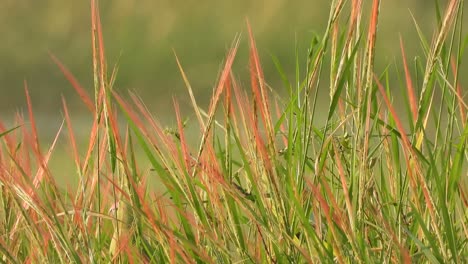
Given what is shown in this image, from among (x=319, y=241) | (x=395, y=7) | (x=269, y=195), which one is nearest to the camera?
(x=319, y=241)

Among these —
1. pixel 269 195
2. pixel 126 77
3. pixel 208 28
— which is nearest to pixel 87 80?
pixel 126 77

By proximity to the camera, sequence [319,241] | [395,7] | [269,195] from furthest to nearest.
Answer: [395,7], [269,195], [319,241]

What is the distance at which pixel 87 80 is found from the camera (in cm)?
652

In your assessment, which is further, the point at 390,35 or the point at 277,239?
the point at 390,35

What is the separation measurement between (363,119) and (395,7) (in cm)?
540

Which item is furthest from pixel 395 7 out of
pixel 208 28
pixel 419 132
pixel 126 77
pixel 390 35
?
pixel 419 132

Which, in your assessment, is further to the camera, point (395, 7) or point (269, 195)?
point (395, 7)

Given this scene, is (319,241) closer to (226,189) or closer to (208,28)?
(226,189)

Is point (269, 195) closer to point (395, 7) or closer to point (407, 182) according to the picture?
point (407, 182)

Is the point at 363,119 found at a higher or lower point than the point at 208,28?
higher

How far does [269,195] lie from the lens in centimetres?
102

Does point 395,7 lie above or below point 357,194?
below

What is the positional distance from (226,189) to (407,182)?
0.19 meters

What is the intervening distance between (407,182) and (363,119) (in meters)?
0.12
